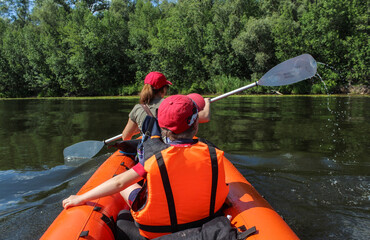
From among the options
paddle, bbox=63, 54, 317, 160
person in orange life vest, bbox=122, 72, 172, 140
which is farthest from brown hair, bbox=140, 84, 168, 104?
paddle, bbox=63, 54, 317, 160

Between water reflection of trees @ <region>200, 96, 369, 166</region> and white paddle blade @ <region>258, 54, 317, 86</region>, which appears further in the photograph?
water reflection of trees @ <region>200, 96, 369, 166</region>

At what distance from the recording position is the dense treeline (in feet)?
59.9

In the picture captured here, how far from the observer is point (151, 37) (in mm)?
23312

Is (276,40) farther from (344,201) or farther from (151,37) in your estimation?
(344,201)

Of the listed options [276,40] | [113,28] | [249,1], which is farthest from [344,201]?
[113,28]

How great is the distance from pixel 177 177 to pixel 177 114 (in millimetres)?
299

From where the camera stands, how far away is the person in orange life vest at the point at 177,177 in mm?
1412

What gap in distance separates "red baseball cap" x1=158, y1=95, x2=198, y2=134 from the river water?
1633 mm

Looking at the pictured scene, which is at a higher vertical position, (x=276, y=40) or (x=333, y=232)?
(x=276, y=40)

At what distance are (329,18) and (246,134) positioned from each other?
1606 cm

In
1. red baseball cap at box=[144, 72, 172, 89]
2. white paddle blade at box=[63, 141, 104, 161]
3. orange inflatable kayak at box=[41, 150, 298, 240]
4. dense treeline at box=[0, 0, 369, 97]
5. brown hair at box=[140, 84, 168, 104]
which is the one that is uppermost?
dense treeline at box=[0, 0, 369, 97]

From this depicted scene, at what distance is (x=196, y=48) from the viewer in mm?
22062

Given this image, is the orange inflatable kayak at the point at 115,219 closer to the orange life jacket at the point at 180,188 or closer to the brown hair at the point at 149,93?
the orange life jacket at the point at 180,188

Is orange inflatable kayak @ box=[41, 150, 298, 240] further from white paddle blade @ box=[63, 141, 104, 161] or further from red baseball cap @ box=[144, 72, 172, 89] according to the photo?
white paddle blade @ box=[63, 141, 104, 161]
